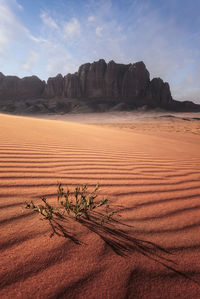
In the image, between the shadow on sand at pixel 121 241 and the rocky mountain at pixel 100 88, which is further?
the rocky mountain at pixel 100 88

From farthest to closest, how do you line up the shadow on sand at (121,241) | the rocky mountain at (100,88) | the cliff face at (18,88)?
the cliff face at (18,88)
the rocky mountain at (100,88)
the shadow on sand at (121,241)

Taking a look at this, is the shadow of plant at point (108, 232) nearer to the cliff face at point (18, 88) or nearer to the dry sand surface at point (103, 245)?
the dry sand surface at point (103, 245)

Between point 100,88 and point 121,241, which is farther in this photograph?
point 100,88

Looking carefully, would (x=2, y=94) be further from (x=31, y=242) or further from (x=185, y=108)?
(x=31, y=242)

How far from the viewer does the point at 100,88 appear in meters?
65.1

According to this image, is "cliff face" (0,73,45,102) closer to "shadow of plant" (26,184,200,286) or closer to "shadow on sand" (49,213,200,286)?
"shadow of plant" (26,184,200,286)

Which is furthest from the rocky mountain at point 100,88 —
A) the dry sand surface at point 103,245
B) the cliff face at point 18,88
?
the dry sand surface at point 103,245

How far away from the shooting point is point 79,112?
175 feet

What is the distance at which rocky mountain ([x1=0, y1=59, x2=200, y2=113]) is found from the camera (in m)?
62.7

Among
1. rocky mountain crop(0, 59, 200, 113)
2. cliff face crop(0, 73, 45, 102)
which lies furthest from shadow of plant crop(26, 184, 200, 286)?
cliff face crop(0, 73, 45, 102)

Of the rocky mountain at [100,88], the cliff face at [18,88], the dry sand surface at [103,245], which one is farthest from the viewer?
the cliff face at [18,88]

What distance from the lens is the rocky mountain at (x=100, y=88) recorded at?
62.7m

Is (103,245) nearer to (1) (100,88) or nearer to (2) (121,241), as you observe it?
(2) (121,241)

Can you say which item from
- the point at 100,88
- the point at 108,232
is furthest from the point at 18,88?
the point at 108,232
